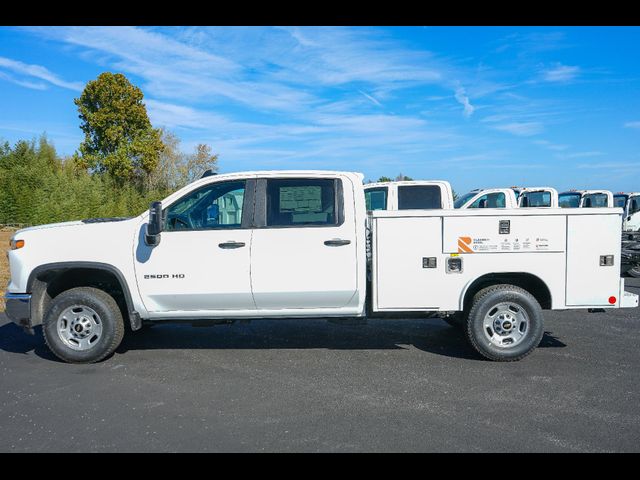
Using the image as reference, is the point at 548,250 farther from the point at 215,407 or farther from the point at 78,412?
the point at 78,412

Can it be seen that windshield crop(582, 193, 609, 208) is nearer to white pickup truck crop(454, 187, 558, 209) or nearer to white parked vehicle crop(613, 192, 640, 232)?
white parked vehicle crop(613, 192, 640, 232)

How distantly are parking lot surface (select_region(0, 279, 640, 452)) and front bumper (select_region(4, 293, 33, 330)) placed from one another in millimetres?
493

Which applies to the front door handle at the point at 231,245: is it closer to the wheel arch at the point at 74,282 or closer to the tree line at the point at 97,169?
the wheel arch at the point at 74,282

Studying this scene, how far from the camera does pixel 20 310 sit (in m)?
5.54

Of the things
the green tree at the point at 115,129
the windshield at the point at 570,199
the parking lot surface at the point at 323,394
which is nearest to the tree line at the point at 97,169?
the green tree at the point at 115,129

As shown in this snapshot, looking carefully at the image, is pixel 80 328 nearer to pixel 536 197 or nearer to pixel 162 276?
pixel 162 276

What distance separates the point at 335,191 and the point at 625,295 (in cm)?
326

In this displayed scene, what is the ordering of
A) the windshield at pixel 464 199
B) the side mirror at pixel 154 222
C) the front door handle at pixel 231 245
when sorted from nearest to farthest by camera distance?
the side mirror at pixel 154 222 → the front door handle at pixel 231 245 → the windshield at pixel 464 199

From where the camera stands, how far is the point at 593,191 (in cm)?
1534

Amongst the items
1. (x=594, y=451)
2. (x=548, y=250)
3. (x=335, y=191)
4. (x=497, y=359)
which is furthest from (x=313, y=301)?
(x=594, y=451)

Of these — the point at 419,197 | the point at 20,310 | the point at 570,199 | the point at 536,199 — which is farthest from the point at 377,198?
the point at 570,199

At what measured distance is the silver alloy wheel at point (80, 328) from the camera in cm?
563

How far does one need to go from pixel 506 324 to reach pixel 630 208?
12.7 meters

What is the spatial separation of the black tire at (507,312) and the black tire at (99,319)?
3.82 m
